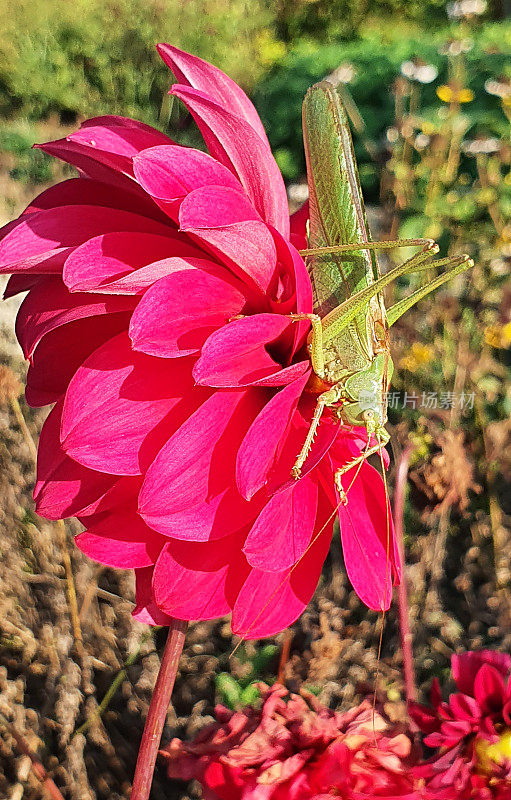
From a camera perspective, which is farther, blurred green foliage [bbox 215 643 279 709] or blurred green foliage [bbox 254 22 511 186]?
blurred green foliage [bbox 254 22 511 186]

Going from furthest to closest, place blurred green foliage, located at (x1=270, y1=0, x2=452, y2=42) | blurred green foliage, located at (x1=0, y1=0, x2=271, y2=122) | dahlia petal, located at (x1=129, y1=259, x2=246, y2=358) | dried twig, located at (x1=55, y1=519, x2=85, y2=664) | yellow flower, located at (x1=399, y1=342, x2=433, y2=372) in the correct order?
blurred green foliage, located at (x1=270, y1=0, x2=452, y2=42), blurred green foliage, located at (x1=0, y1=0, x2=271, y2=122), yellow flower, located at (x1=399, y1=342, x2=433, y2=372), dried twig, located at (x1=55, y1=519, x2=85, y2=664), dahlia petal, located at (x1=129, y1=259, x2=246, y2=358)

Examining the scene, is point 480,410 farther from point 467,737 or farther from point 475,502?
point 467,737

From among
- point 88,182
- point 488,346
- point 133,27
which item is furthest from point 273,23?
point 88,182

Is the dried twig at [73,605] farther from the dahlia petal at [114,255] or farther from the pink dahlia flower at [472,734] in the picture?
the dahlia petal at [114,255]

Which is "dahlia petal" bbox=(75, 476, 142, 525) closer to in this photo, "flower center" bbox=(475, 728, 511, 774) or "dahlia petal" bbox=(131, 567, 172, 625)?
"dahlia petal" bbox=(131, 567, 172, 625)

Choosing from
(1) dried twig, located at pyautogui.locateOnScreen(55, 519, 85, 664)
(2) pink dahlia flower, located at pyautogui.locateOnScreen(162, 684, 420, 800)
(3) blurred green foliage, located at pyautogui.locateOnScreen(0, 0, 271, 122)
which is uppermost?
(3) blurred green foliage, located at pyautogui.locateOnScreen(0, 0, 271, 122)

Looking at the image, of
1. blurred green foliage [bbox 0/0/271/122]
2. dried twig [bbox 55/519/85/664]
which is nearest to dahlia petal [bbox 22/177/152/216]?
dried twig [bbox 55/519/85/664]

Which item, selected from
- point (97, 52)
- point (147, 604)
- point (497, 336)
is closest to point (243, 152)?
point (147, 604)
